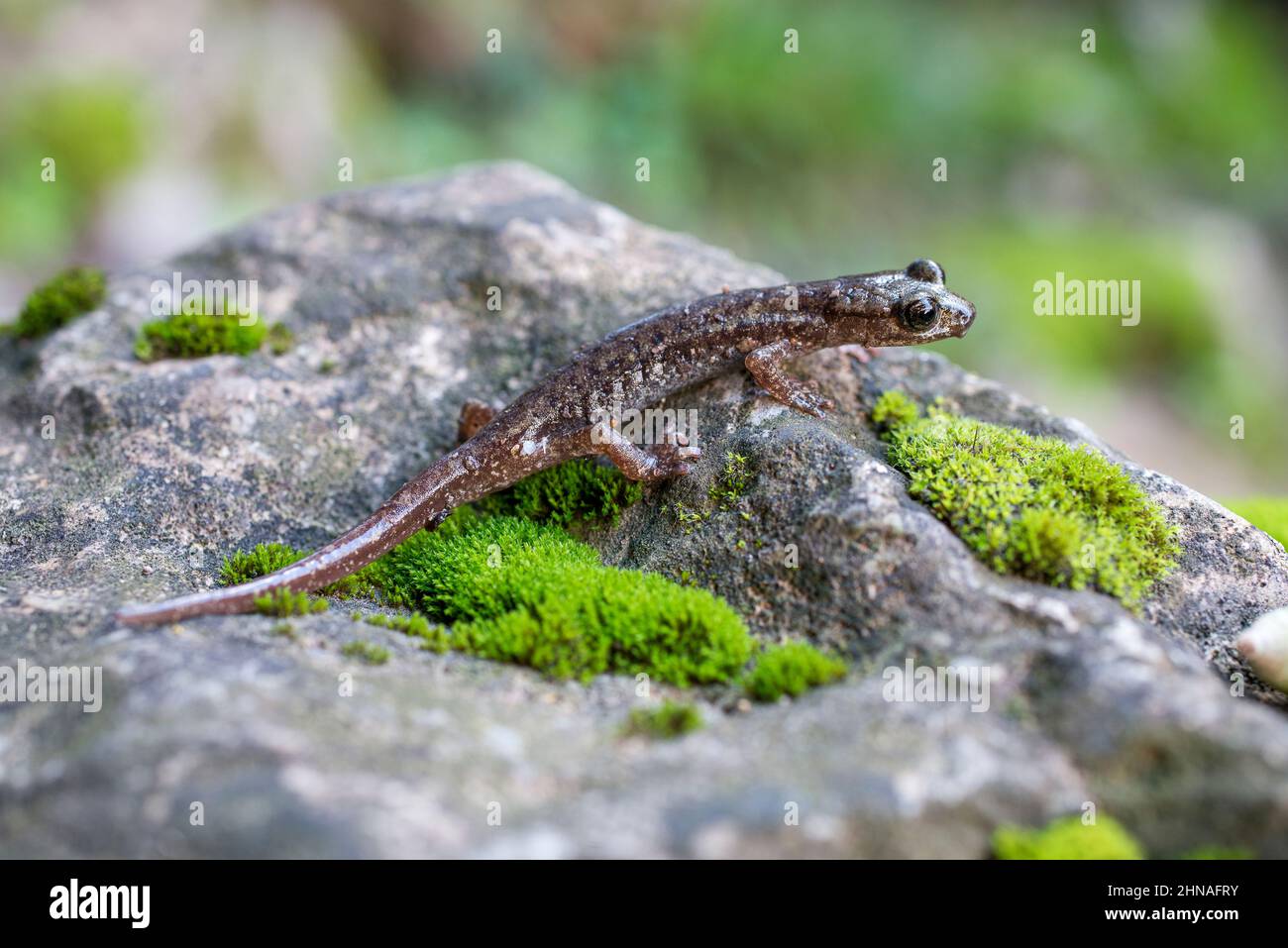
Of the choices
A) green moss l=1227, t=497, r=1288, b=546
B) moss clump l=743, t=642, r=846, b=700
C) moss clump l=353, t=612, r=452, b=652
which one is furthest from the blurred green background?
moss clump l=743, t=642, r=846, b=700

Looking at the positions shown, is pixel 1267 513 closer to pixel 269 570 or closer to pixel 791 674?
pixel 791 674

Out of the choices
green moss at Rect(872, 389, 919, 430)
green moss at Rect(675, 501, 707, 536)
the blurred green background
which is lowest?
green moss at Rect(675, 501, 707, 536)

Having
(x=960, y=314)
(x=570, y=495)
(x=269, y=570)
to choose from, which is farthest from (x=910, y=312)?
(x=269, y=570)

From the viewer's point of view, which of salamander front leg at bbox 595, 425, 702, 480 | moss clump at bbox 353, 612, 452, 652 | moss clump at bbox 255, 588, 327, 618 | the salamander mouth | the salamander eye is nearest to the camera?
moss clump at bbox 353, 612, 452, 652

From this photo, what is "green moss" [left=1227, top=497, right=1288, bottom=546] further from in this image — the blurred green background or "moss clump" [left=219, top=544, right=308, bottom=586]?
the blurred green background

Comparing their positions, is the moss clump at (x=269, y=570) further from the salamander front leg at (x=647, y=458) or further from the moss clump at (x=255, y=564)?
the salamander front leg at (x=647, y=458)

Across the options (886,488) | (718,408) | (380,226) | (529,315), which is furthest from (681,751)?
(380,226)
